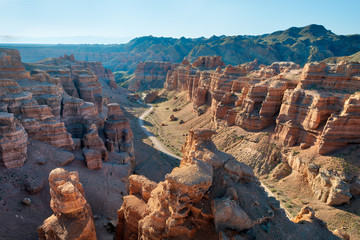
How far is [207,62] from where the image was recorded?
91.2 meters

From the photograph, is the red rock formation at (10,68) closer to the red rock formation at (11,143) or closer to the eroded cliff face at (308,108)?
the red rock formation at (11,143)

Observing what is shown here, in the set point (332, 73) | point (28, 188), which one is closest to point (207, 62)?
point (332, 73)

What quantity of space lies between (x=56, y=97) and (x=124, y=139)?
42.5 feet

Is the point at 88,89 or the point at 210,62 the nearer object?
the point at 88,89

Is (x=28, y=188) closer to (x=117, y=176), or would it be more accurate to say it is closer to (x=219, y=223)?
(x=117, y=176)

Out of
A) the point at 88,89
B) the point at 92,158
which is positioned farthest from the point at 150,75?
the point at 92,158

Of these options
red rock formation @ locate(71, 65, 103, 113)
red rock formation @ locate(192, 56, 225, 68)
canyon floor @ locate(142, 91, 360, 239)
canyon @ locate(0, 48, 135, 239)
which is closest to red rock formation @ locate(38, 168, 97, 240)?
canyon @ locate(0, 48, 135, 239)

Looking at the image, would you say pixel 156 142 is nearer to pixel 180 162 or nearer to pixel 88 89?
pixel 88 89

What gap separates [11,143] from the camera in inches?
834

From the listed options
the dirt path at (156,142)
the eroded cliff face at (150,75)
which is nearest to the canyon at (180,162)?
the dirt path at (156,142)

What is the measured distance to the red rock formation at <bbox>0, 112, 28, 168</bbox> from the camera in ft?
68.2

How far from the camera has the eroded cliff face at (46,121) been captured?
72.0ft

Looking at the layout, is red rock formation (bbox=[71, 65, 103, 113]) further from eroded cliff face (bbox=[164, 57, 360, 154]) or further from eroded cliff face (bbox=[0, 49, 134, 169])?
eroded cliff face (bbox=[164, 57, 360, 154])

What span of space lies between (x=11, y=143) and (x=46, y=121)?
19.6ft
